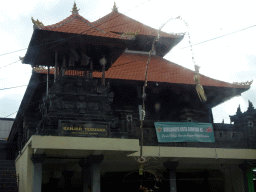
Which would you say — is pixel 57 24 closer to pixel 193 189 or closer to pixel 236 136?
pixel 236 136

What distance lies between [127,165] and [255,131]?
19.9ft

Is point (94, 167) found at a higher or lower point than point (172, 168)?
lower

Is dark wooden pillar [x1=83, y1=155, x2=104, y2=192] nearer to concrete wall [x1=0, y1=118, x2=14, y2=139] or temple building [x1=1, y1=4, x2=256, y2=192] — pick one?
temple building [x1=1, y1=4, x2=256, y2=192]

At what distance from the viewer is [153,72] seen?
1758 cm

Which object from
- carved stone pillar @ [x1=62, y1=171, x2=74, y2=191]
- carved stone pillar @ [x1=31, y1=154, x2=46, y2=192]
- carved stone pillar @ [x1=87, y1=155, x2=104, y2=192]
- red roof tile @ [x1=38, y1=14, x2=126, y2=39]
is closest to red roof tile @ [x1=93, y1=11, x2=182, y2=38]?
red roof tile @ [x1=38, y1=14, x2=126, y2=39]

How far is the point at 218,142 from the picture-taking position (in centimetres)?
1516

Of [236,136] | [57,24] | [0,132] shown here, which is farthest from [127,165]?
[0,132]

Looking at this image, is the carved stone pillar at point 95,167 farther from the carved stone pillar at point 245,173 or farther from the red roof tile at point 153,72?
the carved stone pillar at point 245,173

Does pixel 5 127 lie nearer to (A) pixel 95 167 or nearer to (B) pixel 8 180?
(B) pixel 8 180

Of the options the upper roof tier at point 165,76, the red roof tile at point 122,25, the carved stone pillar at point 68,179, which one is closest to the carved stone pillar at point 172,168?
the upper roof tier at point 165,76

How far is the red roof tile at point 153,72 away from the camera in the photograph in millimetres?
16548

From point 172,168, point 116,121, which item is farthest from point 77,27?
point 172,168

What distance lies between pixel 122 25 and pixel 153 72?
4546mm

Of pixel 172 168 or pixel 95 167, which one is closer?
pixel 95 167
